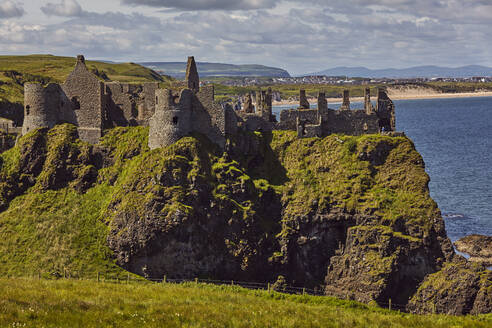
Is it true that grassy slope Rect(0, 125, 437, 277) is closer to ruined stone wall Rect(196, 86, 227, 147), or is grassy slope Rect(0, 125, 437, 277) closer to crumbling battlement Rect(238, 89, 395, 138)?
crumbling battlement Rect(238, 89, 395, 138)

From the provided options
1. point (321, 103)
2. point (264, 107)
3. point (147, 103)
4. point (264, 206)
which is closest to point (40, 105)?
point (147, 103)

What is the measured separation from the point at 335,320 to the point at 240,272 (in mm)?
28686

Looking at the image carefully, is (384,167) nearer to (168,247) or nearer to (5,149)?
(168,247)

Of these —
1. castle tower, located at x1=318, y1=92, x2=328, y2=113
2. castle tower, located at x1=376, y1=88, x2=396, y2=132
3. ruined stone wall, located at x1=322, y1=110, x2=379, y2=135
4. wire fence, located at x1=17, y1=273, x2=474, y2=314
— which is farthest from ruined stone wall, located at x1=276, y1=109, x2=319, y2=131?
wire fence, located at x1=17, y1=273, x2=474, y2=314

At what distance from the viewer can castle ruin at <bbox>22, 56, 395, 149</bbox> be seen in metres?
71.6

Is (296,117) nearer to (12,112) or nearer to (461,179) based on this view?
(12,112)

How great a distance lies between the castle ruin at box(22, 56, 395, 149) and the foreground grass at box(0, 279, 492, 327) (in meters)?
29.2

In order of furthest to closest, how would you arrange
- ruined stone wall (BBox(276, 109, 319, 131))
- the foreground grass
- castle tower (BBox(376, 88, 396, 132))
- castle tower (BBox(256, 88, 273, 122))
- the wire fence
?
castle tower (BBox(376, 88, 396, 132)) < castle tower (BBox(256, 88, 273, 122)) < ruined stone wall (BBox(276, 109, 319, 131)) < the wire fence < the foreground grass

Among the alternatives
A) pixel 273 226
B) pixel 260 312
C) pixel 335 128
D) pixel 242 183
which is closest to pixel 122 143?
pixel 242 183

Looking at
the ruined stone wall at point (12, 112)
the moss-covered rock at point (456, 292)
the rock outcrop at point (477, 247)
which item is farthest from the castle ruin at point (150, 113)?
the rock outcrop at point (477, 247)

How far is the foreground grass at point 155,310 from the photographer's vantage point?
31.8m

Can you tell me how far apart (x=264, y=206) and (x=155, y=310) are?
35947 mm

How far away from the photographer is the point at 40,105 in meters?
73.2

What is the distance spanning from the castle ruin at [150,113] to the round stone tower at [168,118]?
12 cm
